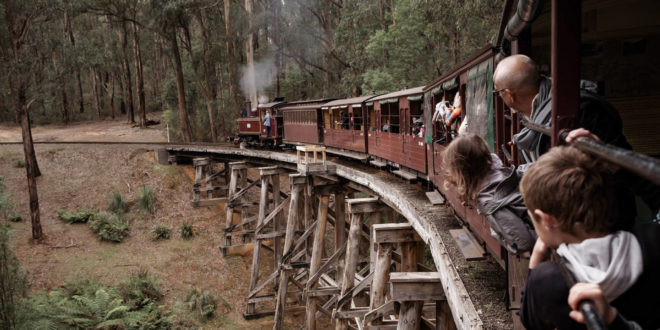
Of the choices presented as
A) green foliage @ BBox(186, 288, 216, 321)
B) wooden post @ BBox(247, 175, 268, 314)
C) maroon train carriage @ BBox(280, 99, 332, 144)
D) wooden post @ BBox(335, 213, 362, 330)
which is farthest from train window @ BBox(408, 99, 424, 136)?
green foliage @ BBox(186, 288, 216, 321)


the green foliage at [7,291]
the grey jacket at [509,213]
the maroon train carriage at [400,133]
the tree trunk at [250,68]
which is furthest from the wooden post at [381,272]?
the tree trunk at [250,68]

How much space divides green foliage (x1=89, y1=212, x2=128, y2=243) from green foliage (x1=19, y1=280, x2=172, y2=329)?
410cm

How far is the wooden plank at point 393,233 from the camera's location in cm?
684

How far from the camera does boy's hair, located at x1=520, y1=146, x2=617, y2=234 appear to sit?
1354 millimetres

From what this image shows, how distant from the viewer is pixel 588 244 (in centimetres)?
139

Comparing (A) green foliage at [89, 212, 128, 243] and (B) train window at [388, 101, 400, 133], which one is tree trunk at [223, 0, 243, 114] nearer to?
(A) green foliage at [89, 212, 128, 243]

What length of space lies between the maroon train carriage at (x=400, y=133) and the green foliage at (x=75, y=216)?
1240cm

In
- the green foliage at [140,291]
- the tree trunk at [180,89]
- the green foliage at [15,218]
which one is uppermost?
the tree trunk at [180,89]

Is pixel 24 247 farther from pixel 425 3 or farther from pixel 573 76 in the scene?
pixel 573 76

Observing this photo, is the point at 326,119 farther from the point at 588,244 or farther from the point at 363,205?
the point at 588,244

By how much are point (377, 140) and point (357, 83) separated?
17.8 metres

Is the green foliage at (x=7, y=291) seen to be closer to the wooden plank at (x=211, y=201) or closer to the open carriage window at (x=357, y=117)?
the open carriage window at (x=357, y=117)

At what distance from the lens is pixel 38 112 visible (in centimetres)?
3906

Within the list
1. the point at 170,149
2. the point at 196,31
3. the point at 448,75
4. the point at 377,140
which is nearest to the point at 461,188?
the point at 448,75
